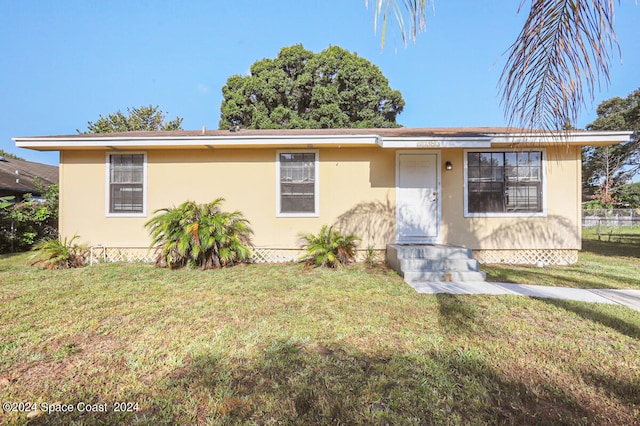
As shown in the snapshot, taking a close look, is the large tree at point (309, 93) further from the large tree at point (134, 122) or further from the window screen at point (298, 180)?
the window screen at point (298, 180)

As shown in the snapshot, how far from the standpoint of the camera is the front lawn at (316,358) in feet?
5.49

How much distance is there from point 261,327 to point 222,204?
4217 millimetres

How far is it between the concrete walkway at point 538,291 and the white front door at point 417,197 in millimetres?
1904

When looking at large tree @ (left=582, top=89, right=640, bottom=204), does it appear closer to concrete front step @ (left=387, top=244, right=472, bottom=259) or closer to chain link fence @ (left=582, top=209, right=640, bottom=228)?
chain link fence @ (left=582, top=209, right=640, bottom=228)

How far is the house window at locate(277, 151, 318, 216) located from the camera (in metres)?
6.34

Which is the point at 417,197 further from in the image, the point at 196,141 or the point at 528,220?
the point at 196,141

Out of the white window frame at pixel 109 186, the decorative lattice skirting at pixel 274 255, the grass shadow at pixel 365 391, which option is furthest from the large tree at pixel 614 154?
the white window frame at pixel 109 186

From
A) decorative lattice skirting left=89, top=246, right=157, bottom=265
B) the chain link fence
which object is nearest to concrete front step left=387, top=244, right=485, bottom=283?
decorative lattice skirting left=89, top=246, right=157, bottom=265

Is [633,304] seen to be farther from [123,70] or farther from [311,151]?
[123,70]

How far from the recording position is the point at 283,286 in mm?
4262

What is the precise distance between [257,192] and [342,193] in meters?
2.03

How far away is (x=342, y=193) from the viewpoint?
6359 millimetres

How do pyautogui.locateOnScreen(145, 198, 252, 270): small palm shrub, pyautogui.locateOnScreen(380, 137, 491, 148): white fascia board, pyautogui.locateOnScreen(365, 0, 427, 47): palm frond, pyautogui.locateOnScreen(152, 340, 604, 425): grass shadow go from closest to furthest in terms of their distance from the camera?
pyautogui.locateOnScreen(365, 0, 427, 47): palm frond, pyautogui.locateOnScreen(152, 340, 604, 425): grass shadow, pyautogui.locateOnScreen(145, 198, 252, 270): small palm shrub, pyautogui.locateOnScreen(380, 137, 491, 148): white fascia board

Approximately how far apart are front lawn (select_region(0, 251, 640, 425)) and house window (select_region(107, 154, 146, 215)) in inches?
111
